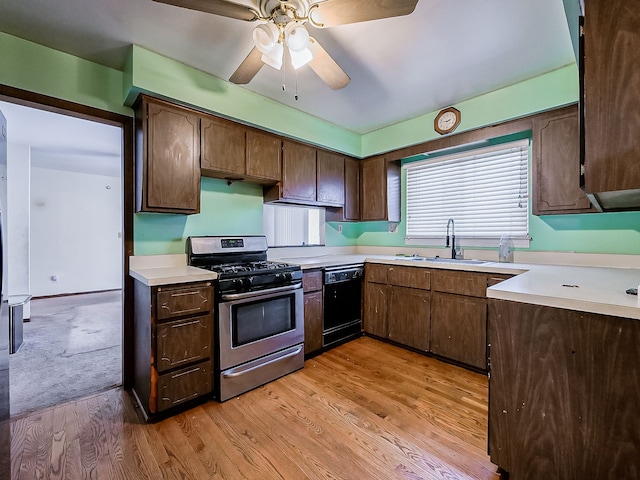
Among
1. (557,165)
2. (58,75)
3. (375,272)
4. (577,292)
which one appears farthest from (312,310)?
(58,75)

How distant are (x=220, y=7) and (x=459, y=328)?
2896mm

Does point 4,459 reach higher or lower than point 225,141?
lower

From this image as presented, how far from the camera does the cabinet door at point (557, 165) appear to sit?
232cm

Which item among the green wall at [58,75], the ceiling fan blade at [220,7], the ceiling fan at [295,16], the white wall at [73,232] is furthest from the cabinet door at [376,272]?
the white wall at [73,232]

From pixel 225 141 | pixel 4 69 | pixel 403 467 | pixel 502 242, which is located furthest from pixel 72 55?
pixel 502 242

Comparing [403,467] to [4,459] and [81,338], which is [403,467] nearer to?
[4,459]

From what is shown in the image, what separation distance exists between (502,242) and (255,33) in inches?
108

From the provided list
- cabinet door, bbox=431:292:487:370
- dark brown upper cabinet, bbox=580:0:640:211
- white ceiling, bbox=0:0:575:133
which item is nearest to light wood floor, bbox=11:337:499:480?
cabinet door, bbox=431:292:487:370

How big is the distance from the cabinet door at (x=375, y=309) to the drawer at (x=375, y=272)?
51 millimetres

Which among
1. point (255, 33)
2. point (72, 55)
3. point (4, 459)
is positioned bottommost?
point (4, 459)

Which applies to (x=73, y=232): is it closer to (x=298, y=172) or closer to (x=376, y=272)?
(x=298, y=172)

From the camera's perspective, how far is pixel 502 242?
2859 mm

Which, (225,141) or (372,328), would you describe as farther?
(372,328)

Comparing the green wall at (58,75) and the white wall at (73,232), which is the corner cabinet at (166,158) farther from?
the white wall at (73,232)
